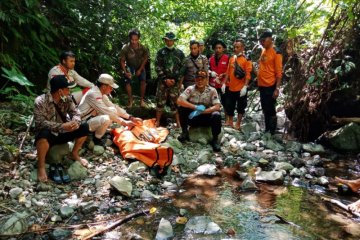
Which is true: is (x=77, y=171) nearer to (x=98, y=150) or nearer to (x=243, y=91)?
(x=98, y=150)

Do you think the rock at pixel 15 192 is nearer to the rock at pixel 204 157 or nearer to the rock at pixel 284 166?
the rock at pixel 204 157

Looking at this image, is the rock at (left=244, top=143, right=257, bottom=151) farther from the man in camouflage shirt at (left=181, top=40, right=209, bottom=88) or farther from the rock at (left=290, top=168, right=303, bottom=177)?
the man in camouflage shirt at (left=181, top=40, right=209, bottom=88)

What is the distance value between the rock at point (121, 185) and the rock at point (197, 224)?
104 cm

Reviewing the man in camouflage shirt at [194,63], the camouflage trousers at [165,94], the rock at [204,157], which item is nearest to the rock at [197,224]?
the rock at [204,157]

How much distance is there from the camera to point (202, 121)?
7246mm

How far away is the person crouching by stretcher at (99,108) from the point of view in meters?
5.94

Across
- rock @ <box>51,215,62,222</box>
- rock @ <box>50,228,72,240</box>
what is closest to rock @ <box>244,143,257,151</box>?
rock @ <box>51,215,62,222</box>

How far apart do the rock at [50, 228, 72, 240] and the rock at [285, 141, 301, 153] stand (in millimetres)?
4947

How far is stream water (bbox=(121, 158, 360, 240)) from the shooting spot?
4.11m

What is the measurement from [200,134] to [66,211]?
12.2 ft

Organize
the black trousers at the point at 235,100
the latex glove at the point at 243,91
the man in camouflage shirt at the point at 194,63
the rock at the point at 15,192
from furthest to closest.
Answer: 1. the black trousers at the point at 235,100
2. the latex glove at the point at 243,91
3. the man in camouflage shirt at the point at 194,63
4. the rock at the point at 15,192

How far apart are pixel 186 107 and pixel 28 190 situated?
3.38 meters

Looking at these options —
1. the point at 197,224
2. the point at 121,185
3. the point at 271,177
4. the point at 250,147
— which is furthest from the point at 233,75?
the point at 197,224

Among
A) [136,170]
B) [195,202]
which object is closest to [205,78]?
[136,170]
